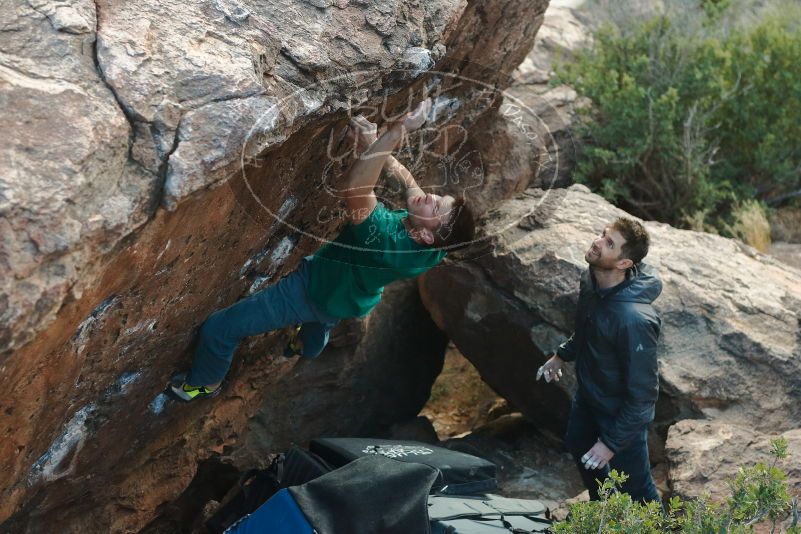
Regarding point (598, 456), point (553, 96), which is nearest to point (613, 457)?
point (598, 456)

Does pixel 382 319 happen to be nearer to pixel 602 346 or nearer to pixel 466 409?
pixel 466 409

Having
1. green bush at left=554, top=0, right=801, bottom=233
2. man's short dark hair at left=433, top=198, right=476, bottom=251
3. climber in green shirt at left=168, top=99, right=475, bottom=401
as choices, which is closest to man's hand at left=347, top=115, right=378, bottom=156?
climber in green shirt at left=168, top=99, right=475, bottom=401

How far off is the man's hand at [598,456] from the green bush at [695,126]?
434 cm

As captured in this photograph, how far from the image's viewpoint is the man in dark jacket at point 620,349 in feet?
12.8

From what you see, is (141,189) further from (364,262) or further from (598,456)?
(598,456)

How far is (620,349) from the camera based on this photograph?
3967mm

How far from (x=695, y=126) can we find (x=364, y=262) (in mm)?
5286

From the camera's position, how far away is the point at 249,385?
511 cm

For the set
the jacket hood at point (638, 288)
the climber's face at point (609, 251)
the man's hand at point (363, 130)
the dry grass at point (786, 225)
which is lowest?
the dry grass at point (786, 225)

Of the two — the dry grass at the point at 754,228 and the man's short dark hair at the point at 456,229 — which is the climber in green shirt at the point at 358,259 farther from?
the dry grass at the point at 754,228

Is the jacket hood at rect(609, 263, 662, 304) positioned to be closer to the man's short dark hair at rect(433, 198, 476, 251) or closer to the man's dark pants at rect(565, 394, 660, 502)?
the man's dark pants at rect(565, 394, 660, 502)

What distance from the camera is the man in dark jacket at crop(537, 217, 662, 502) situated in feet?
12.8

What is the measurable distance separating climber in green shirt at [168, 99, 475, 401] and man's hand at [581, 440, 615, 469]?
104 centimetres

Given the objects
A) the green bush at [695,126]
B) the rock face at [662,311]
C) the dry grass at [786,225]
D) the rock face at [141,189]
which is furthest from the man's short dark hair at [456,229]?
the dry grass at [786,225]
